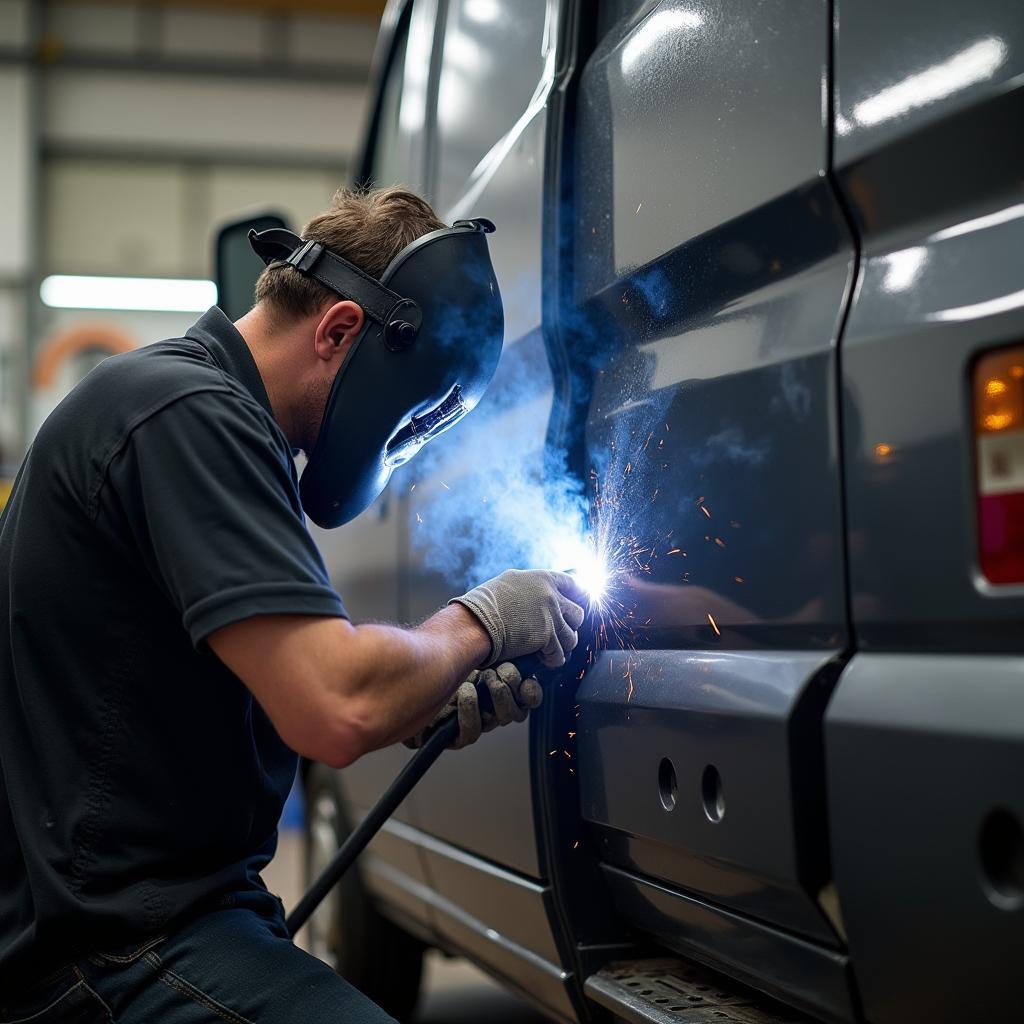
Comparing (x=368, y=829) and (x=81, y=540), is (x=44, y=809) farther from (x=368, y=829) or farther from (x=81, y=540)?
(x=368, y=829)

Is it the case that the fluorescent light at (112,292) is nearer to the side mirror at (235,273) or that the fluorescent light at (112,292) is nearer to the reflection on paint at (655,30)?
the side mirror at (235,273)

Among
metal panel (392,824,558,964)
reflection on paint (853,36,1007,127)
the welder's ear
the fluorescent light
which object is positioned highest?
the fluorescent light

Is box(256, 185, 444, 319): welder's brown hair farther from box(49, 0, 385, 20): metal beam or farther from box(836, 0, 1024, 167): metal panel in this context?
box(49, 0, 385, 20): metal beam

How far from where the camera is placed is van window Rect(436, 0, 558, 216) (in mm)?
2309

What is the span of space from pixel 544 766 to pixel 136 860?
0.64m

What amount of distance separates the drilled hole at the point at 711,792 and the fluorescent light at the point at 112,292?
1255cm

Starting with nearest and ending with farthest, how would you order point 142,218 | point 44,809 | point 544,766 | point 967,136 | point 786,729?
point 967,136
point 786,729
point 44,809
point 544,766
point 142,218

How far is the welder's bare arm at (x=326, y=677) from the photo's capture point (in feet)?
5.09

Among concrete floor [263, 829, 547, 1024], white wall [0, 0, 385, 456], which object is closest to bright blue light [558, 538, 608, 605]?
concrete floor [263, 829, 547, 1024]

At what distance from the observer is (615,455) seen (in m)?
1.89

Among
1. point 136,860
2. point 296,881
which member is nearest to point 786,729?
point 136,860

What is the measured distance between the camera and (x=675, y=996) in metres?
1.79

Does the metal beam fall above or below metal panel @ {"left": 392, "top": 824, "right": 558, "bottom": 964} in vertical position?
above

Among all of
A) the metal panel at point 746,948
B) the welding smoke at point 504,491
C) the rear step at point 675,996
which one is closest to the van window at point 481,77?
Answer: the welding smoke at point 504,491
